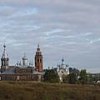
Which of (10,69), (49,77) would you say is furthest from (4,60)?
(49,77)

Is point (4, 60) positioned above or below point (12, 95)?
above

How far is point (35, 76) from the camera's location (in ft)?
536

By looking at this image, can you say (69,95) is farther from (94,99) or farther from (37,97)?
(37,97)

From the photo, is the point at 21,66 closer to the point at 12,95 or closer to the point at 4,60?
the point at 4,60

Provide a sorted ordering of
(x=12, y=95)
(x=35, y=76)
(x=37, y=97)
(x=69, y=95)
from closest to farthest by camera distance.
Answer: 1. (x=37, y=97)
2. (x=12, y=95)
3. (x=69, y=95)
4. (x=35, y=76)

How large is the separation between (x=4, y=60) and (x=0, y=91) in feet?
496

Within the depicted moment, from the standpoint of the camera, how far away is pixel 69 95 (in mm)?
30516

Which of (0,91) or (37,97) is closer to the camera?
(37,97)

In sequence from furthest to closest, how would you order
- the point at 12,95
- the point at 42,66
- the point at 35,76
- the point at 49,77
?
the point at 42,66
the point at 35,76
the point at 49,77
the point at 12,95

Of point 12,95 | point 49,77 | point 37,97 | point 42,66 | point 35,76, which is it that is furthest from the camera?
point 42,66

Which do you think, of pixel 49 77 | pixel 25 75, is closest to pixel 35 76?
pixel 25 75

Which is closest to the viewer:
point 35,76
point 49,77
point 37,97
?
point 37,97

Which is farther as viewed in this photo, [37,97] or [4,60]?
[4,60]

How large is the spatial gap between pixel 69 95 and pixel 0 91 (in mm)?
5398
